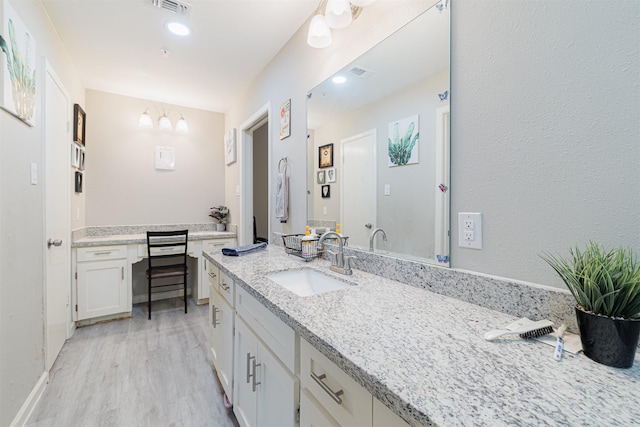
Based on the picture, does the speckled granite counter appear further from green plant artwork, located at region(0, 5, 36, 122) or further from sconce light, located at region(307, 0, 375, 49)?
sconce light, located at region(307, 0, 375, 49)

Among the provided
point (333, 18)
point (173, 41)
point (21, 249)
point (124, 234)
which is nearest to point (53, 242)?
point (21, 249)

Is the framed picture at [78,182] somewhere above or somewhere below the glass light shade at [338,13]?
below

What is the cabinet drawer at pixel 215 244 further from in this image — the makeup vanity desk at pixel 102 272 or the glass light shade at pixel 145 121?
the glass light shade at pixel 145 121

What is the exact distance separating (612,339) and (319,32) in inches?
67.1

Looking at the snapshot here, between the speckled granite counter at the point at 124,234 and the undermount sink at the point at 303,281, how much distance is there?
213 centimetres

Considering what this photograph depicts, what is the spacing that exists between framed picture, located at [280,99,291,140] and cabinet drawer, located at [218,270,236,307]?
1.20m

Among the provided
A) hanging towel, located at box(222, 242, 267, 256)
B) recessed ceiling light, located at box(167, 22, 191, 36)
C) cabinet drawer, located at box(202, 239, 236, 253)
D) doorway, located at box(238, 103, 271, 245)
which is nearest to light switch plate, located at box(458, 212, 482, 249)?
hanging towel, located at box(222, 242, 267, 256)

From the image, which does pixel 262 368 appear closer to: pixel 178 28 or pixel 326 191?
pixel 326 191

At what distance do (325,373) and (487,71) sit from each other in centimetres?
Answer: 103

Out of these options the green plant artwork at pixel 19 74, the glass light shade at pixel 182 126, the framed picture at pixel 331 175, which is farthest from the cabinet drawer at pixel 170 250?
the framed picture at pixel 331 175

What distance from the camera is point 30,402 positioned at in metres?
1.54

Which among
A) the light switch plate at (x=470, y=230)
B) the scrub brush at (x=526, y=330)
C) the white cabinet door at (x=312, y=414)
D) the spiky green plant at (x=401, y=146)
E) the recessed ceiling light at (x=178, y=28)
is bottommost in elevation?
the white cabinet door at (x=312, y=414)

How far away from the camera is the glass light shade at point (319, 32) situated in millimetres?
1550

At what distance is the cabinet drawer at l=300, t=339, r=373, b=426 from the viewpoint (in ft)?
1.93
